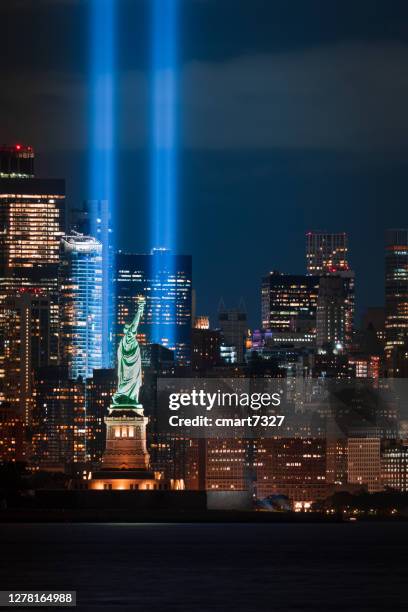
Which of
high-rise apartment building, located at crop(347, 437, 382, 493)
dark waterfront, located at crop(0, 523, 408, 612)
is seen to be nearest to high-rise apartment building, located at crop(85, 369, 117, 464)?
high-rise apartment building, located at crop(347, 437, 382, 493)

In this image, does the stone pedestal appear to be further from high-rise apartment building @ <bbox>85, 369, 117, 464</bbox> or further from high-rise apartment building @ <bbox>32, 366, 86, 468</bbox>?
high-rise apartment building @ <bbox>32, 366, 86, 468</bbox>

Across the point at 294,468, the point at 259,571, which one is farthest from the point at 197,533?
the point at 294,468

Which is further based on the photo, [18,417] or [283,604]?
[18,417]

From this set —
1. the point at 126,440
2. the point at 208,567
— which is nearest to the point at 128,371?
the point at 126,440

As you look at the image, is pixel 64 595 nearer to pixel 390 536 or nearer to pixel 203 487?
pixel 390 536

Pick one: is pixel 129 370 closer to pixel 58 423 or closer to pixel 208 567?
pixel 208 567

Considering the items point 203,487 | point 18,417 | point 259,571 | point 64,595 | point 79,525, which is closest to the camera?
point 64,595
